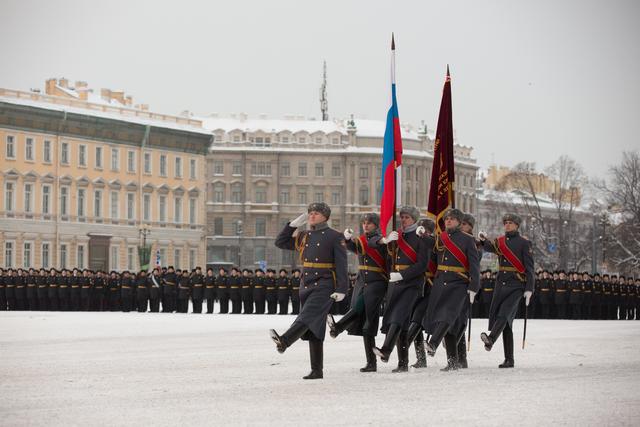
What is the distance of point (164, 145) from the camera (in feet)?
289

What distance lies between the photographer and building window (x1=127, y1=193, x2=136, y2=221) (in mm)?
86500

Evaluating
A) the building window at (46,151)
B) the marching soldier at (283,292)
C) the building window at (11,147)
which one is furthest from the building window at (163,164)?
the marching soldier at (283,292)

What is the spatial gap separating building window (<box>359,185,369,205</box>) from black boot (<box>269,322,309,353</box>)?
114 m

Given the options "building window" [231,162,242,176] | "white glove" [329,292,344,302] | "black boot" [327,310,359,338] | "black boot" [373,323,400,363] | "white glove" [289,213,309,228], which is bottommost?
"black boot" [373,323,400,363]

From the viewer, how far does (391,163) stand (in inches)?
712

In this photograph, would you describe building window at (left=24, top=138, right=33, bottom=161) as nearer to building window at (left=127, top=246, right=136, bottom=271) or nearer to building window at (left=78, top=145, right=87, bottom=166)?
building window at (left=78, top=145, right=87, bottom=166)

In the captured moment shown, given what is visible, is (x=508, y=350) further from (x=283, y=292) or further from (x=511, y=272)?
(x=283, y=292)

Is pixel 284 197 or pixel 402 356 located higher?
pixel 284 197

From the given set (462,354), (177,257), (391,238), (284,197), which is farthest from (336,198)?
(391,238)

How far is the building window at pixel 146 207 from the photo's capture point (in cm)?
8775

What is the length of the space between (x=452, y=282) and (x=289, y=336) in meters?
2.39

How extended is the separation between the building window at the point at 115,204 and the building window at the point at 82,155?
3638mm

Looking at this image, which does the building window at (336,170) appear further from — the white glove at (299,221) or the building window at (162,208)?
the white glove at (299,221)

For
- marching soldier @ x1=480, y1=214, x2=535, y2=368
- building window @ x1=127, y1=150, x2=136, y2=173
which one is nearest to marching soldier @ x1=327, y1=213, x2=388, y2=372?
marching soldier @ x1=480, y1=214, x2=535, y2=368
